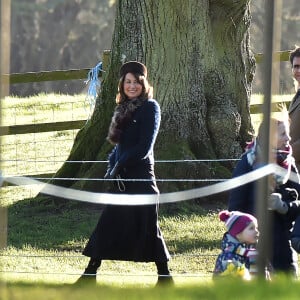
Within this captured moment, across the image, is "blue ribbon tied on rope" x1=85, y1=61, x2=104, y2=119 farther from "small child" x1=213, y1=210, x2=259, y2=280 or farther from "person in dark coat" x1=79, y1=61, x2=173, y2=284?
"small child" x1=213, y1=210, x2=259, y2=280

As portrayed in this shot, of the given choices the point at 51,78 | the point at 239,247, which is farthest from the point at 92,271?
the point at 51,78

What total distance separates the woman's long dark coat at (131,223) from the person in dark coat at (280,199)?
1006mm

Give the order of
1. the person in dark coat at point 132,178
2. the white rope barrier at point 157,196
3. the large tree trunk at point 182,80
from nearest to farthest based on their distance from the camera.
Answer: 1. the white rope barrier at point 157,196
2. the person in dark coat at point 132,178
3. the large tree trunk at point 182,80

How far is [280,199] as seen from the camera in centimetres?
739

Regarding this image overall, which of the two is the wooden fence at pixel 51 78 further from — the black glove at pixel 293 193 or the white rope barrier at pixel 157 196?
the black glove at pixel 293 193

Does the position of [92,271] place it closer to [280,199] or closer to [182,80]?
[280,199]

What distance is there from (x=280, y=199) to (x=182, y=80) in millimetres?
4808

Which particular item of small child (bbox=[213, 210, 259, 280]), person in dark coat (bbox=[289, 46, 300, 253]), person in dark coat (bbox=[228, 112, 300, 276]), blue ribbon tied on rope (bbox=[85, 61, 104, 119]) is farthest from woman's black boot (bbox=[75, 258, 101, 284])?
blue ribbon tied on rope (bbox=[85, 61, 104, 119])

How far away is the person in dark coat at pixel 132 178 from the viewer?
836 cm

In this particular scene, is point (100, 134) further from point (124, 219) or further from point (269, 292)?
point (269, 292)

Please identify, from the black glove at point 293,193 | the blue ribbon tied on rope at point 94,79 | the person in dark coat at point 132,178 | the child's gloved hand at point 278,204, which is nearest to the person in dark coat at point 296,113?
the person in dark coat at point 132,178

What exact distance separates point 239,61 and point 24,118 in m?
5.21

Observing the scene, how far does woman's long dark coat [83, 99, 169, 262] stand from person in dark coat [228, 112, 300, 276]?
101 cm

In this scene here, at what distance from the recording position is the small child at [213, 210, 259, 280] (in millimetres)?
7078
